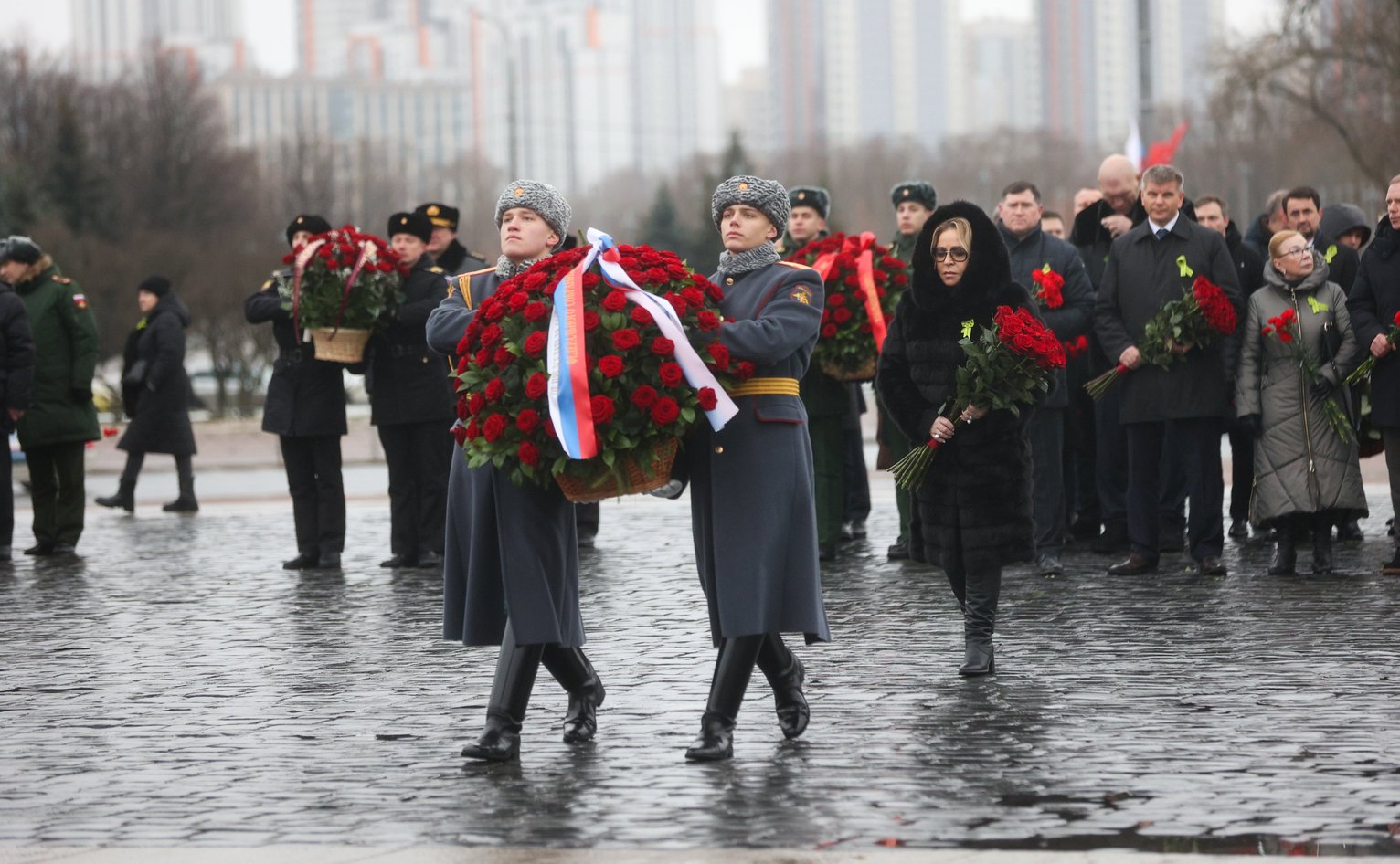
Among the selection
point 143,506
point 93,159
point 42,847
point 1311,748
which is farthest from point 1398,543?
point 93,159

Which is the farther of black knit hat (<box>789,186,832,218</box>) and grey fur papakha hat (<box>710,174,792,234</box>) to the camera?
black knit hat (<box>789,186,832,218</box>)

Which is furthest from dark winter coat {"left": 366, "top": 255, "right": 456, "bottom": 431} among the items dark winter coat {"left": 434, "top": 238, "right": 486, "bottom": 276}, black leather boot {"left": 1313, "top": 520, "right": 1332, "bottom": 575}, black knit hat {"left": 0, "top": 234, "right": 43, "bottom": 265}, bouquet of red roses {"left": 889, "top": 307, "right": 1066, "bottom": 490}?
black leather boot {"left": 1313, "top": 520, "right": 1332, "bottom": 575}

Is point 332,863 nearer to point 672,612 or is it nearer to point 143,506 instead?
point 672,612

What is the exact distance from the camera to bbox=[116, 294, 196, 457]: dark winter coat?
685 inches

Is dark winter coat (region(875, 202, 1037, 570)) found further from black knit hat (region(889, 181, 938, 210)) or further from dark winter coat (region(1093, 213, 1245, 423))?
black knit hat (region(889, 181, 938, 210))

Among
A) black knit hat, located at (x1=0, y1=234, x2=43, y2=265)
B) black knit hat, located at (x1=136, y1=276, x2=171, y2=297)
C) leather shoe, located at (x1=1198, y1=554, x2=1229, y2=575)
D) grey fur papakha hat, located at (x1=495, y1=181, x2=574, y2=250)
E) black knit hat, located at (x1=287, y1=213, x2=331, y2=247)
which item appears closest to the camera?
grey fur papakha hat, located at (x1=495, y1=181, x2=574, y2=250)

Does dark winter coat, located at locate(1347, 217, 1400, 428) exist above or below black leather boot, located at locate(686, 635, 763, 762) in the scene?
above

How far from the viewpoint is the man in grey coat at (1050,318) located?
11.6 m

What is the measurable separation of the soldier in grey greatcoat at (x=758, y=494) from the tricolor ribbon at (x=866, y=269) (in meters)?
5.11

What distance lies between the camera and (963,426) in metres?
8.42

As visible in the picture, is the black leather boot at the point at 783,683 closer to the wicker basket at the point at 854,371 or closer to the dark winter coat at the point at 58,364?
the wicker basket at the point at 854,371

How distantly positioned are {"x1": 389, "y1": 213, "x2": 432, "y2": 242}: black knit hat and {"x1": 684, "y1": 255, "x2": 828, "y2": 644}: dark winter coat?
233 inches

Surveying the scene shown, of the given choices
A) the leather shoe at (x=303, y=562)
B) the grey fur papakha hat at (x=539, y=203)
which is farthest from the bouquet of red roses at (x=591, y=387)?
the leather shoe at (x=303, y=562)

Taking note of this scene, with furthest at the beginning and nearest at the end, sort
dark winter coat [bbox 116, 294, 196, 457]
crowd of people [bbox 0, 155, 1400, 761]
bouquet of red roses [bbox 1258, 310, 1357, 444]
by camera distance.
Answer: dark winter coat [bbox 116, 294, 196, 457]
bouquet of red roses [bbox 1258, 310, 1357, 444]
crowd of people [bbox 0, 155, 1400, 761]
